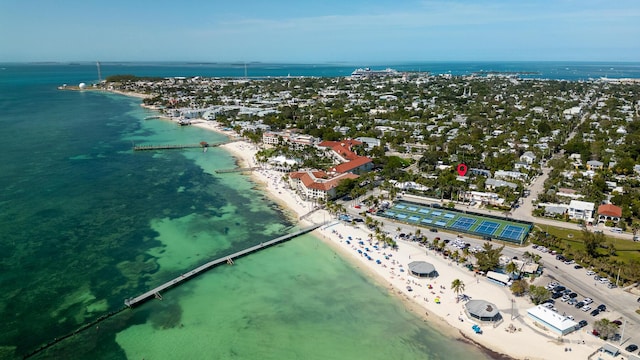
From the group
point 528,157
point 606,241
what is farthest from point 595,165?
point 606,241

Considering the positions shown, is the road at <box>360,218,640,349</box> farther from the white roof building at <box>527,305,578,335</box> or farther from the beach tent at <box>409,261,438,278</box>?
the beach tent at <box>409,261,438,278</box>

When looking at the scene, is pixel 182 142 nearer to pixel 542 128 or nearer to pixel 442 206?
pixel 442 206

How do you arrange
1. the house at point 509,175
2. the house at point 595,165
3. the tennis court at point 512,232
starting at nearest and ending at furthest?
the tennis court at point 512,232 < the house at point 509,175 < the house at point 595,165

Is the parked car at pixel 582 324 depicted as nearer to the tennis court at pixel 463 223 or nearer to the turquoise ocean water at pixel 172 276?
the turquoise ocean water at pixel 172 276

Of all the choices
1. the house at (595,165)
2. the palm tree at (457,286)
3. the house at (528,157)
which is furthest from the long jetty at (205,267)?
the house at (595,165)

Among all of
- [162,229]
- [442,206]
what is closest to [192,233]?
[162,229]

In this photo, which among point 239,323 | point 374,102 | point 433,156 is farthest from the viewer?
point 374,102

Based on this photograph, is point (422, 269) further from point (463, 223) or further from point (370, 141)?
point (370, 141)
